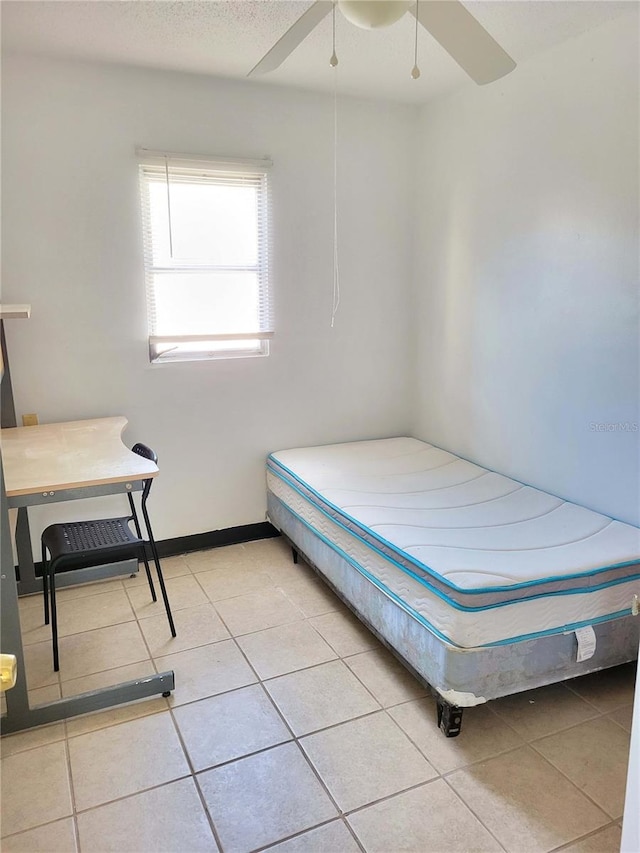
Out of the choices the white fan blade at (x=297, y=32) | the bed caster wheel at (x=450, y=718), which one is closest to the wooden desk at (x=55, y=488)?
the bed caster wheel at (x=450, y=718)

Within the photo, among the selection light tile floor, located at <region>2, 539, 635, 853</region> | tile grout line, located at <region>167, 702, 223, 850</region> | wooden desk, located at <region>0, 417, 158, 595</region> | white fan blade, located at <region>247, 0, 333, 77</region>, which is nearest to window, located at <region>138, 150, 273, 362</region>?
wooden desk, located at <region>0, 417, 158, 595</region>

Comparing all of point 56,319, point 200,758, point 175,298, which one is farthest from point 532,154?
point 200,758

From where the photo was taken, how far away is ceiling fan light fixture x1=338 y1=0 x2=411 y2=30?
151 cm

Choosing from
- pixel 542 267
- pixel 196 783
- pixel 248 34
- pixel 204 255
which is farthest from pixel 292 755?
pixel 248 34

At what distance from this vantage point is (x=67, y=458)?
2338 mm

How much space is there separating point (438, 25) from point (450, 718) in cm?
210

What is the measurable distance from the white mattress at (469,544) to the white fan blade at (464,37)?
5.13ft

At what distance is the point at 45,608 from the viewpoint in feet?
8.97

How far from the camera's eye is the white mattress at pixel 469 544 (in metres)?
1.96

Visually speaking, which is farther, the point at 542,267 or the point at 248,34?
the point at 542,267

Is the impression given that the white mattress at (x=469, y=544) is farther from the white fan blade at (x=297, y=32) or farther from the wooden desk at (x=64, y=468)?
the white fan blade at (x=297, y=32)

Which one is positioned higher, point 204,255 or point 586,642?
point 204,255

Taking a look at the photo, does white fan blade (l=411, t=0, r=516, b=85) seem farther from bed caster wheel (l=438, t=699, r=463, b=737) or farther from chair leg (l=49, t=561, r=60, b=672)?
chair leg (l=49, t=561, r=60, b=672)

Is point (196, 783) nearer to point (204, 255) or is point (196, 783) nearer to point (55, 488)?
point (55, 488)
